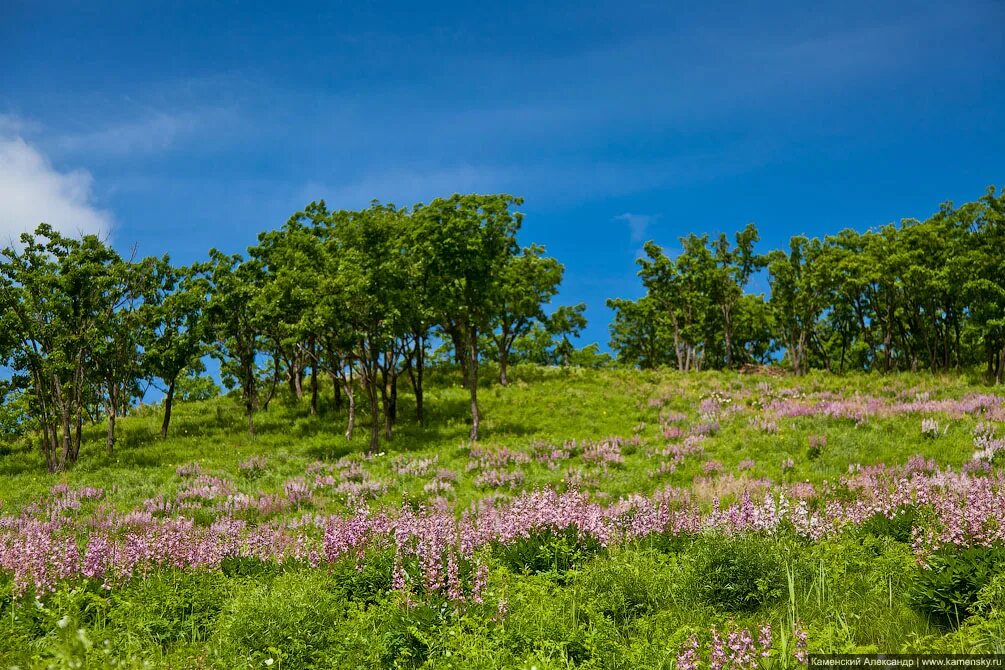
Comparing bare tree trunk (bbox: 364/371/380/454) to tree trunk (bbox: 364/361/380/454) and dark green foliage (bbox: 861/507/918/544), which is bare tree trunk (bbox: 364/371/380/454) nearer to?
tree trunk (bbox: 364/361/380/454)

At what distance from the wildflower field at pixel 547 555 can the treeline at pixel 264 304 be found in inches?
211

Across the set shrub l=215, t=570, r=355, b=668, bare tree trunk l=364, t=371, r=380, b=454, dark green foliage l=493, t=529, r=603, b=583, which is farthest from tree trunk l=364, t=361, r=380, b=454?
shrub l=215, t=570, r=355, b=668

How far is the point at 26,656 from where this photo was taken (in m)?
7.87

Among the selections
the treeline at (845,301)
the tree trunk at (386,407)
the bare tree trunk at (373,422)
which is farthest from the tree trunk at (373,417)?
the treeline at (845,301)

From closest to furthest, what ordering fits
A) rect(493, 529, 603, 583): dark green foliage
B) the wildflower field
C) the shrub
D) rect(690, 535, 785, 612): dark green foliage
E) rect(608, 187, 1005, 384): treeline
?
the wildflower field
the shrub
rect(690, 535, 785, 612): dark green foliage
rect(493, 529, 603, 583): dark green foliage
rect(608, 187, 1005, 384): treeline

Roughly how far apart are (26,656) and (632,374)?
35099mm

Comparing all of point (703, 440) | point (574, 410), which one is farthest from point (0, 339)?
point (703, 440)

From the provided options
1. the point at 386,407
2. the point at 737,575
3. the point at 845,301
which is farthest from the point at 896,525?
the point at 845,301

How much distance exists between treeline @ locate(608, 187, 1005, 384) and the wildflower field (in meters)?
17.4

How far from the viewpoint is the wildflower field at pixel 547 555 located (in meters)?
7.25

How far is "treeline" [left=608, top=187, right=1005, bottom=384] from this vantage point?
36469 mm

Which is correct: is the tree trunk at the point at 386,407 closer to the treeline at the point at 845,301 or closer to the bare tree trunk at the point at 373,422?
the bare tree trunk at the point at 373,422

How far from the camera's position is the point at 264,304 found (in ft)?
93.3

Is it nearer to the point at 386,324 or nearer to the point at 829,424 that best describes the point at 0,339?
the point at 386,324
